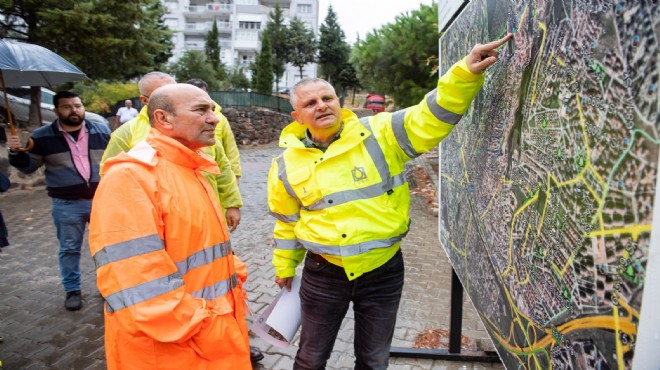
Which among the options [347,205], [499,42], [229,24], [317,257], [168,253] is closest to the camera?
[499,42]

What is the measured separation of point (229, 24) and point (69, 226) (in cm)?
5611

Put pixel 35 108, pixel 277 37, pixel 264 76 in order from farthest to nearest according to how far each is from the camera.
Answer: pixel 277 37, pixel 264 76, pixel 35 108

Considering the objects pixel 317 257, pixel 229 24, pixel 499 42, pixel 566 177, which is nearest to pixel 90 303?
pixel 317 257

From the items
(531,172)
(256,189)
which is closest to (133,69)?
(256,189)

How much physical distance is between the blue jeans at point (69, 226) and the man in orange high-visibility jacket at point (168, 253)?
2.62 metres

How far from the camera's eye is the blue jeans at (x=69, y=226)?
13.3ft

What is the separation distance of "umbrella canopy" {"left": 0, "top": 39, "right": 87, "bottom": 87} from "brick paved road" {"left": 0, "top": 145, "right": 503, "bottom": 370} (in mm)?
2270

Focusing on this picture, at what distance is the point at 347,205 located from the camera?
210 centimetres

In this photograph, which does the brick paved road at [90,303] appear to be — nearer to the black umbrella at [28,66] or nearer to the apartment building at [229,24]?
the black umbrella at [28,66]

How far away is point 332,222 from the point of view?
213 cm

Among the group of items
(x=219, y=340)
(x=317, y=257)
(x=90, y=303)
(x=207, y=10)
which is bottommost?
(x=90, y=303)

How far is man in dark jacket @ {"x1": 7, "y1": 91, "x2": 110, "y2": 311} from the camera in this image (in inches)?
157

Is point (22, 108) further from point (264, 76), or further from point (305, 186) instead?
point (264, 76)

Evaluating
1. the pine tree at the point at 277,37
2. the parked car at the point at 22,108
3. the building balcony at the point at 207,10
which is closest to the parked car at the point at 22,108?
the parked car at the point at 22,108
